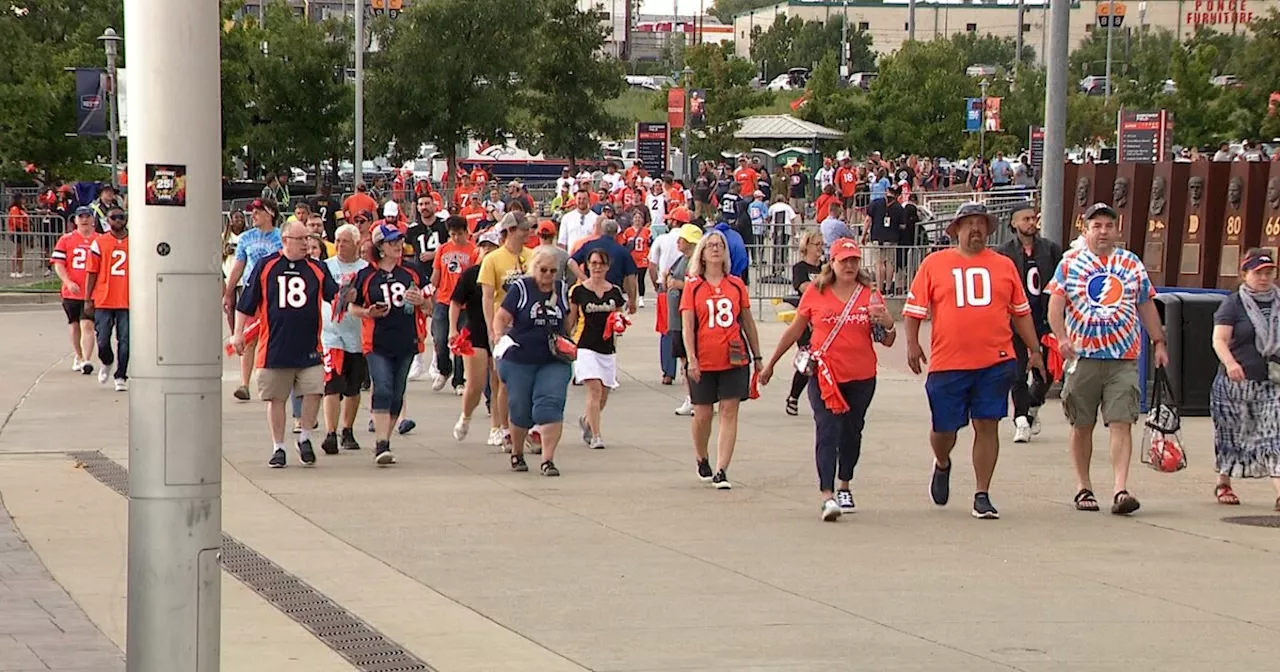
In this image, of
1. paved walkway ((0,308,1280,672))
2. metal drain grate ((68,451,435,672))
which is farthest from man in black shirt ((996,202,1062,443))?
metal drain grate ((68,451,435,672))

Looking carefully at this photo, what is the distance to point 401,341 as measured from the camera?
14336 mm

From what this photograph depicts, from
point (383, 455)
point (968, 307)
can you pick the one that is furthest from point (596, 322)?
point (968, 307)

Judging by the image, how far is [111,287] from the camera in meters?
18.9

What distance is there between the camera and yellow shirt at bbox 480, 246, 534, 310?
1473 cm

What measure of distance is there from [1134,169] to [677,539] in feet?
47.7

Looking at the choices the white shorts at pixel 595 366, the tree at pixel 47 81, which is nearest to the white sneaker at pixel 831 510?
the white shorts at pixel 595 366

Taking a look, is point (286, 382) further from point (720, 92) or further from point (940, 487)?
point (720, 92)

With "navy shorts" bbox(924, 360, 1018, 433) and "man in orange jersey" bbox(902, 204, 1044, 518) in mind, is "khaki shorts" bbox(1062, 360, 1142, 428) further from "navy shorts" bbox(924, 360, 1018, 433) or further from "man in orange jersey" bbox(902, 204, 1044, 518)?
"navy shorts" bbox(924, 360, 1018, 433)

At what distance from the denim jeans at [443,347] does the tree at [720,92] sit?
4814 cm

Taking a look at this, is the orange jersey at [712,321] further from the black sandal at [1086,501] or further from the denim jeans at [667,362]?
the denim jeans at [667,362]

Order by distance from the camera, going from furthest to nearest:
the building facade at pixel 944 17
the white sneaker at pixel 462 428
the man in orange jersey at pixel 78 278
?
the building facade at pixel 944 17
the man in orange jersey at pixel 78 278
the white sneaker at pixel 462 428

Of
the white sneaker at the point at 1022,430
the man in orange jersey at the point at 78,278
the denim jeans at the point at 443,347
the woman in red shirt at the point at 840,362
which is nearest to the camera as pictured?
the woman in red shirt at the point at 840,362

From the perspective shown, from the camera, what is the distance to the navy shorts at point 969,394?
11.5m

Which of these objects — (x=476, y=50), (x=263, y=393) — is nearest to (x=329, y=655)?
(x=263, y=393)
